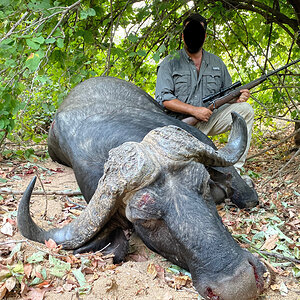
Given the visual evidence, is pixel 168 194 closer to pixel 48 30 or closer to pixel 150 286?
pixel 150 286

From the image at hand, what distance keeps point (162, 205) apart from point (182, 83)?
11.5ft

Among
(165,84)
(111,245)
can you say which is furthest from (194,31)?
(111,245)

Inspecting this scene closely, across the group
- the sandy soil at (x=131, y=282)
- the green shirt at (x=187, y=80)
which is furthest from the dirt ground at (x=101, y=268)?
the green shirt at (x=187, y=80)

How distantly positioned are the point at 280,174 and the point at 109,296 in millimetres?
3191

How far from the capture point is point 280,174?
15.8 ft

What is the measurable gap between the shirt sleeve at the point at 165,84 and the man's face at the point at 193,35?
420mm

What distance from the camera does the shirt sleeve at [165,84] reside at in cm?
561

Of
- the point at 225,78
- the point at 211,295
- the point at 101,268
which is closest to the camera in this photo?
the point at 211,295

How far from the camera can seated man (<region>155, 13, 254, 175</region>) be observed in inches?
218

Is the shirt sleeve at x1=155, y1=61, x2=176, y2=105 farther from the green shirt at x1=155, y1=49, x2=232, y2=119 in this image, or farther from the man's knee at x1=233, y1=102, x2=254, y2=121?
the man's knee at x1=233, y1=102, x2=254, y2=121

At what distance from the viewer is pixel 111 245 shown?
121 inches

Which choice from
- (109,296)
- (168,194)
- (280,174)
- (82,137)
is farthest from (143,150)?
(280,174)

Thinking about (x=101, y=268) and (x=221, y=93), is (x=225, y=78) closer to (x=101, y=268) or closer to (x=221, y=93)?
(x=221, y=93)

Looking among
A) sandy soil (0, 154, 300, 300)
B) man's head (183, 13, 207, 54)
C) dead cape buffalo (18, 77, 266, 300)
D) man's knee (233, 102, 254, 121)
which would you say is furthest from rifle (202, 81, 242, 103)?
sandy soil (0, 154, 300, 300)
